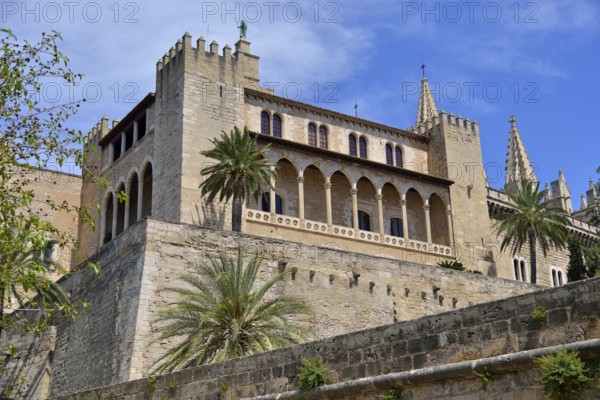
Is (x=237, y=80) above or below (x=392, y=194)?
above

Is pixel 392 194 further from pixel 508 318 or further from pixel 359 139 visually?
pixel 508 318

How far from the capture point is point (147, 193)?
43.3 m

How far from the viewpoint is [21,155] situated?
1488 centimetres

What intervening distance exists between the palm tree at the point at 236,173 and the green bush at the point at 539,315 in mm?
25255

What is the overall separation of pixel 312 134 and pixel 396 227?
6.53 metres

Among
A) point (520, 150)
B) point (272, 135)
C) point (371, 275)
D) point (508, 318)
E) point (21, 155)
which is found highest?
point (520, 150)

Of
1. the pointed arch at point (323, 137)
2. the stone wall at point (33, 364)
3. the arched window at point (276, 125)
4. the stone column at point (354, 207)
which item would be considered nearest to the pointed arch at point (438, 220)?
the stone column at point (354, 207)

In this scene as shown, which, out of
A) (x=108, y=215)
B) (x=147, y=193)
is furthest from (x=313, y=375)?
(x=108, y=215)

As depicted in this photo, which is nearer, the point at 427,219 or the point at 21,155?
the point at 21,155

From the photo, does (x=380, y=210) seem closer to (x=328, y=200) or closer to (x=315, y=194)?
(x=328, y=200)

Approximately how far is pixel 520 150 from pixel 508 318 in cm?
6514

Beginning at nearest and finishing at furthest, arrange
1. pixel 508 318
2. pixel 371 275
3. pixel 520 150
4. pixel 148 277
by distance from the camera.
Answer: pixel 508 318, pixel 148 277, pixel 371 275, pixel 520 150

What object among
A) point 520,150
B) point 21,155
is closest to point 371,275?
point 21,155

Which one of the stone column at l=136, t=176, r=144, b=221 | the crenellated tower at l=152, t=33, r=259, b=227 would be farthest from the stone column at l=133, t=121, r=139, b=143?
the crenellated tower at l=152, t=33, r=259, b=227
